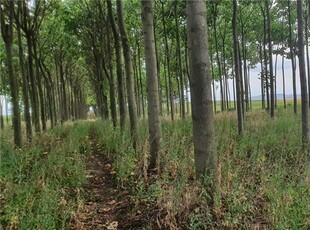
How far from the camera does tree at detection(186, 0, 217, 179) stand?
3963mm

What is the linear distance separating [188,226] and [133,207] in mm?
1128

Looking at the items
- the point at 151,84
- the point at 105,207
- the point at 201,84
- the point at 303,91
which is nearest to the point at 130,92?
the point at 151,84

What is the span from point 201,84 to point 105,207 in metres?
2.34

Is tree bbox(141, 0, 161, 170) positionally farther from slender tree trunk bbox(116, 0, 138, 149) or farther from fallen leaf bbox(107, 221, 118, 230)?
fallen leaf bbox(107, 221, 118, 230)

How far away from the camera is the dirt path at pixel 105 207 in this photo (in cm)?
385

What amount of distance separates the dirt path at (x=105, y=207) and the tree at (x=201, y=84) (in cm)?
114

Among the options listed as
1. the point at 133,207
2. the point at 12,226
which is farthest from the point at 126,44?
the point at 12,226

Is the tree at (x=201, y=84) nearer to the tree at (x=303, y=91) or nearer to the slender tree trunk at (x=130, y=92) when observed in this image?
the slender tree trunk at (x=130, y=92)

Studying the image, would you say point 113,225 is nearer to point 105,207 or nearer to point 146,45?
point 105,207

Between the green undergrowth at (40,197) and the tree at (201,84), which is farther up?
the tree at (201,84)

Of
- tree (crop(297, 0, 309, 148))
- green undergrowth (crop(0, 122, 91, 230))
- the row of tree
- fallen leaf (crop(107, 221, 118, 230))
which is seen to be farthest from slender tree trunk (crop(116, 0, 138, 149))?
tree (crop(297, 0, 309, 148))

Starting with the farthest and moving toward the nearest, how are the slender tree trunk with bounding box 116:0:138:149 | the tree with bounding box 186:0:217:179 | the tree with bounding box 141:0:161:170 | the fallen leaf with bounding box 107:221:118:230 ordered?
the slender tree trunk with bounding box 116:0:138:149, the tree with bounding box 141:0:161:170, the tree with bounding box 186:0:217:179, the fallen leaf with bounding box 107:221:118:230

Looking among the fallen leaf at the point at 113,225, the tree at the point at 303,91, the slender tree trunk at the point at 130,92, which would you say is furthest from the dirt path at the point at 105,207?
the tree at the point at 303,91

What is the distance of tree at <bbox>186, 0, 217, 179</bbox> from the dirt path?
114cm
